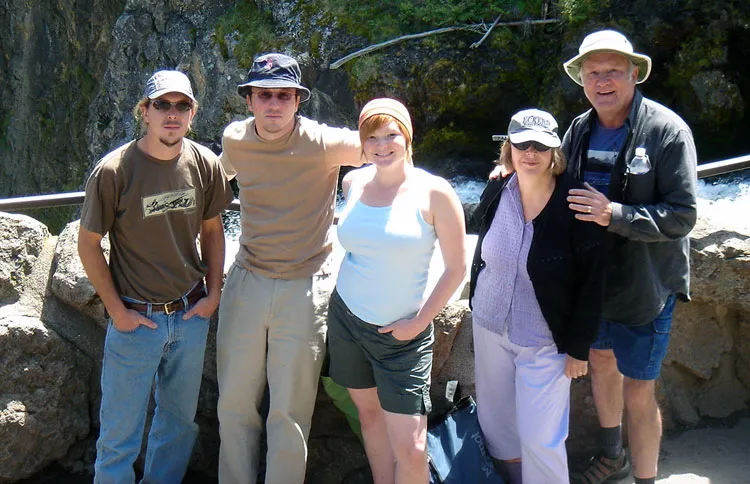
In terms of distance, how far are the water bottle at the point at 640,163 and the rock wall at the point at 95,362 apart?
3.60ft

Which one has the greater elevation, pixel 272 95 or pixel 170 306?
pixel 272 95

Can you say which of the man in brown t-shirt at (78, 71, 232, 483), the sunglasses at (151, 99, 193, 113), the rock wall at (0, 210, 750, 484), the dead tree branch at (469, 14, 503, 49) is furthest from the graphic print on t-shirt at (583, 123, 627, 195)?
the dead tree branch at (469, 14, 503, 49)

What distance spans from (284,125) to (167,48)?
1139cm

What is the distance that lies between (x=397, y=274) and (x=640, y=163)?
1059 mm

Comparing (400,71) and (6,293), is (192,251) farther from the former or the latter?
(400,71)

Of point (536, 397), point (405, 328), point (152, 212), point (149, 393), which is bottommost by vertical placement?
point (149, 393)

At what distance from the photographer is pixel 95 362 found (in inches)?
159

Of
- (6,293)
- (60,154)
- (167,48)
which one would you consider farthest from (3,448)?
(60,154)

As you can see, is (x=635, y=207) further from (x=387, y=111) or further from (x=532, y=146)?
(x=387, y=111)

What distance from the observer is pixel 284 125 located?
3.34 metres

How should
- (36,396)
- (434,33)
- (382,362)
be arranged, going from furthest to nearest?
(434,33) → (36,396) → (382,362)

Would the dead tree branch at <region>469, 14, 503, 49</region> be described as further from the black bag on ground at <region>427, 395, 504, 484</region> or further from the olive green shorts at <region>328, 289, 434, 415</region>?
the olive green shorts at <region>328, 289, 434, 415</region>

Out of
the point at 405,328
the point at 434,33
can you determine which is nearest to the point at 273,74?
the point at 405,328

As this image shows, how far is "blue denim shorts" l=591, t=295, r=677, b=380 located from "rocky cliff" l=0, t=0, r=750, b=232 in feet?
21.0
